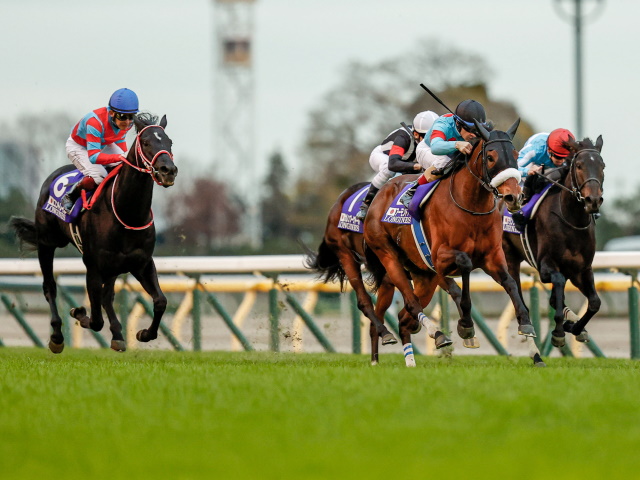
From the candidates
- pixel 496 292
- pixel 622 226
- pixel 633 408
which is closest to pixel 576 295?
pixel 496 292

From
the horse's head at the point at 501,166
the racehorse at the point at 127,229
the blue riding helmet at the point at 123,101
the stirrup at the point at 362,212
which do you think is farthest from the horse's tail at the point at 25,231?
the horse's head at the point at 501,166

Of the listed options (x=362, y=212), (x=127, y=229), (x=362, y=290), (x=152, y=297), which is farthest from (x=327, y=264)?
(x=127, y=229)

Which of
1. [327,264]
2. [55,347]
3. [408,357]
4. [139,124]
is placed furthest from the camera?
[327,264]

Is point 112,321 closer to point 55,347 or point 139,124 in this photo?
point 55,347

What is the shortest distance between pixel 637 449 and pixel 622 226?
94.2 ft

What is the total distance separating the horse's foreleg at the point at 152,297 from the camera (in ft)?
28.7

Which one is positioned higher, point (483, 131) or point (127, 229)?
point (483, 131)

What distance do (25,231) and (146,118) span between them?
214 centimetres

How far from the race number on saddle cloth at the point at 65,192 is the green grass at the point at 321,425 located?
2338 millimetres

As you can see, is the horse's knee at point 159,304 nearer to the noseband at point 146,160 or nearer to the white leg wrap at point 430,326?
the noseband at point 146,160

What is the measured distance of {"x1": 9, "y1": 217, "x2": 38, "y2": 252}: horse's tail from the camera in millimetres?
10260

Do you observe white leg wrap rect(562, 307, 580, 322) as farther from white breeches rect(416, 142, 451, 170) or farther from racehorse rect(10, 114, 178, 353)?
racehorse rect(10, 114, 178, 353)

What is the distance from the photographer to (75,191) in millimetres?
9086

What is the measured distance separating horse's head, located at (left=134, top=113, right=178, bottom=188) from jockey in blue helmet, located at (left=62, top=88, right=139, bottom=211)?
204 millimetres
